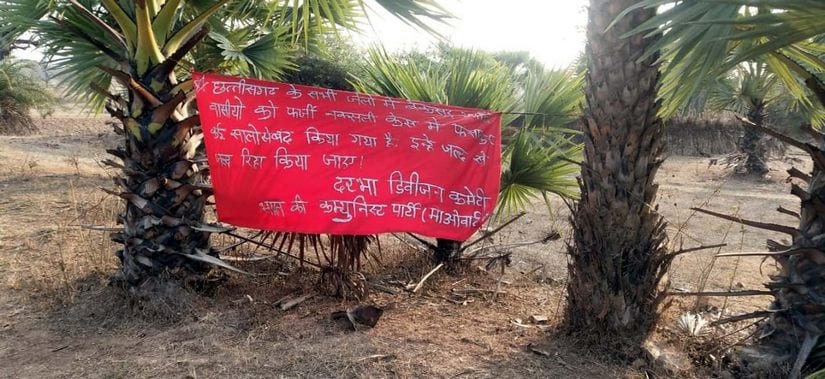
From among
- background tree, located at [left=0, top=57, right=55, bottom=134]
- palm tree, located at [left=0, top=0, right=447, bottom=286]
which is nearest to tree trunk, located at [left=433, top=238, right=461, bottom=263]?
palm tree, located at [left=0, top=0, right=447, bottom=286]

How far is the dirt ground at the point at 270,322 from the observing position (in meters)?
2.89

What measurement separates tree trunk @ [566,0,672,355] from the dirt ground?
308mm

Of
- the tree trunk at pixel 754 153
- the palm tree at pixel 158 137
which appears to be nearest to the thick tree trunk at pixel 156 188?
the palm tree at pixel 158 137

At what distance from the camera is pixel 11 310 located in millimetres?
3459

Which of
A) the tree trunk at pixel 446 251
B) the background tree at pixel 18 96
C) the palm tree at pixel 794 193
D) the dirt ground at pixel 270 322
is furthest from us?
the background tree at pixel 18 96

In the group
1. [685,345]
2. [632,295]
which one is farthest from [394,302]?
[685,345]

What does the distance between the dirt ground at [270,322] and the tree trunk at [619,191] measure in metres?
0.31

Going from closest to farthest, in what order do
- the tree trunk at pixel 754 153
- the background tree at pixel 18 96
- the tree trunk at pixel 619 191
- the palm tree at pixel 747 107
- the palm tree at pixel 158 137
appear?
the tree trunk at pixel 619 191 < the palm tree at pixel 158 137 < the palm tree at pixel 747 107 < the tree trunk at pixel 754 153 < the background tree at pixel 18 96

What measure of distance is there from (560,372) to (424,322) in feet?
3.15

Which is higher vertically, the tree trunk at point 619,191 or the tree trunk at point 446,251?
the tree trunk at point 619,191

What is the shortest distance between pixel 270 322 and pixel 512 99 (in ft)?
8.87

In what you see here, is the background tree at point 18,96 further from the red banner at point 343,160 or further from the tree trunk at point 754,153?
the tree trunk at point 754,153

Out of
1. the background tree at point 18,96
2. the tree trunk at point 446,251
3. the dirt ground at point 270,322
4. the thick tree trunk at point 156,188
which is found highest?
the background tree at point 18,96

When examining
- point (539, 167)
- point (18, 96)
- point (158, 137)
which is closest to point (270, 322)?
point (158, 137)
